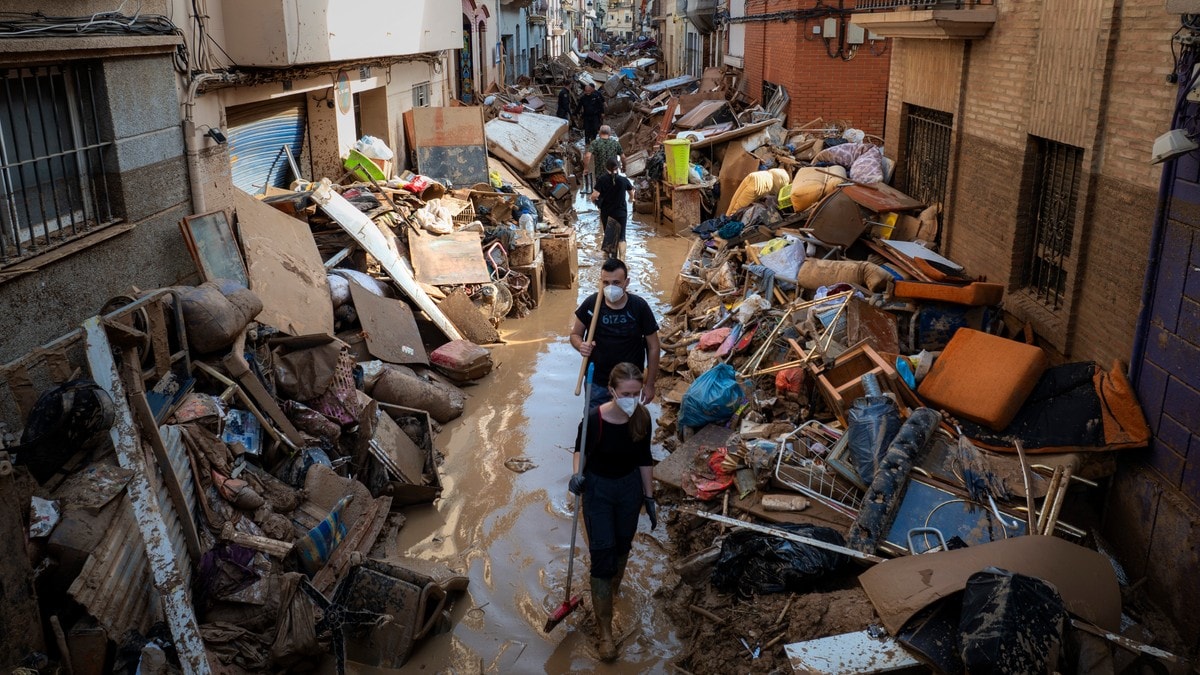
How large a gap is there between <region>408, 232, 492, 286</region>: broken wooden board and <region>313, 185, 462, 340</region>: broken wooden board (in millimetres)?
364

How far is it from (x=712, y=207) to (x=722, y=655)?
11586mm

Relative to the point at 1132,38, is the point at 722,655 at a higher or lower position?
lower

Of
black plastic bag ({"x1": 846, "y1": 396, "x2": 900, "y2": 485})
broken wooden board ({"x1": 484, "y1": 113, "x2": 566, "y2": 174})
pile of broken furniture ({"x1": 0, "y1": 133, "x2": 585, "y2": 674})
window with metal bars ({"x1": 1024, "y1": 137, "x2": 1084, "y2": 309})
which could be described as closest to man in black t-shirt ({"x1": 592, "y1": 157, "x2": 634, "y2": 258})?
broken wooden board ({"x1": 484, "y1": 113, "x2": 566, "y2": 174})

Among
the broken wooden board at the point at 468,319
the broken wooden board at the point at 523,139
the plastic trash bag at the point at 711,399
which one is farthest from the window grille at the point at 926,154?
the broken wooden board at the point at 523,139

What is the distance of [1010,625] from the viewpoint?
4.02 meters

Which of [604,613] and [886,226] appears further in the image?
[886,226]

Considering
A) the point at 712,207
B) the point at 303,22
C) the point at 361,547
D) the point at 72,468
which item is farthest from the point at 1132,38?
the point at 712,207

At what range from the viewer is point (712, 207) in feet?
52.2

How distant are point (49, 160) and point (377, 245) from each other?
4.27 m

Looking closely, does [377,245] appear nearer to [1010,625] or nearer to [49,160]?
[49,160]

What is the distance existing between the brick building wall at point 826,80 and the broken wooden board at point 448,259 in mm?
8002

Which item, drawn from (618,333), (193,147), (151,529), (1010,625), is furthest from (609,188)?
(1010,625)

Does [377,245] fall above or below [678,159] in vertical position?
below

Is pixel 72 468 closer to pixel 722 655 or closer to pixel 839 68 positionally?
pixel 722 655
